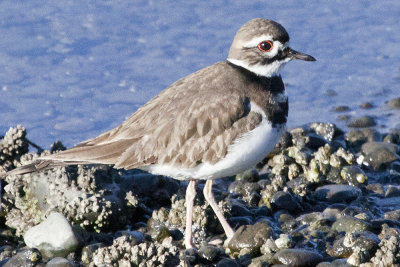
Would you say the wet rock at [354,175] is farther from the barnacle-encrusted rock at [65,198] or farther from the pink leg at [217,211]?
the barnacle-encrusted rock at [65,198]

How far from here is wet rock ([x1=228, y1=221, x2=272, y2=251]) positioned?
6027 mm

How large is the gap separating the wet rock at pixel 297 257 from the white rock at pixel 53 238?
1730 mm

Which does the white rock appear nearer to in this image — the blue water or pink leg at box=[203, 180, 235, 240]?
pink leg at box=[203, 180, 235, 240]

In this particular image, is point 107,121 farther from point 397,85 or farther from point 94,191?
point 397,85

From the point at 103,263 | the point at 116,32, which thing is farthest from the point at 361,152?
the point at 116,32

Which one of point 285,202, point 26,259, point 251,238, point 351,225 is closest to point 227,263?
point 251,238

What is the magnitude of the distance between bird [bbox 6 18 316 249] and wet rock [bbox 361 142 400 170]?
213cm

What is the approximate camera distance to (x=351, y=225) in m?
6.24

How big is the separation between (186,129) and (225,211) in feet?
3.05

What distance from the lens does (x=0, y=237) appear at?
6609mm

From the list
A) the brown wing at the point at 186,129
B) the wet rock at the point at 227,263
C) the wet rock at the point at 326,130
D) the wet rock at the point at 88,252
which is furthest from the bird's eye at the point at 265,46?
the wet rock at the point at 326,130

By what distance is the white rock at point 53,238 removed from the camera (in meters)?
6.09

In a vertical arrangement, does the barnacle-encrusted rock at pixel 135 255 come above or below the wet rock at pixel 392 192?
above

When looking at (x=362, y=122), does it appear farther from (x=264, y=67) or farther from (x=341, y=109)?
(x=264, y=67)
